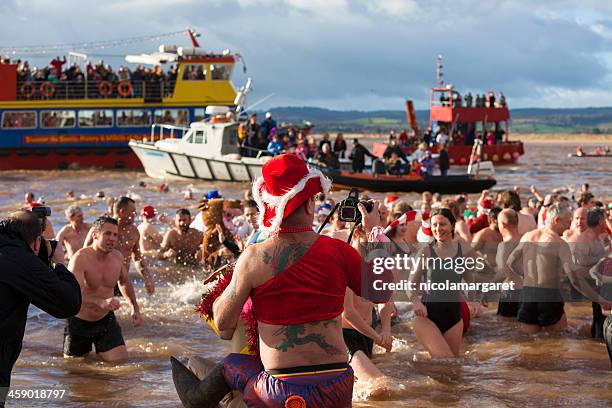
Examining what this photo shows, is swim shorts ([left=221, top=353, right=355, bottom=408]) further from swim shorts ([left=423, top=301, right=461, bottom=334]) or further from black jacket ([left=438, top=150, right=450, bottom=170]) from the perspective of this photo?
black jacket ([left=438, top=150, right=450, bottom=170])

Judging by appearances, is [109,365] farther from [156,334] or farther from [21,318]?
[21,318]

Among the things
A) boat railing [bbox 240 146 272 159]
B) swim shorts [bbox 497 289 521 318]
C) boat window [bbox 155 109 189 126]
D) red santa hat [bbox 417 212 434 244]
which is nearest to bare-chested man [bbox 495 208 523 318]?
swim shorts [bbox 497 289 521 318]

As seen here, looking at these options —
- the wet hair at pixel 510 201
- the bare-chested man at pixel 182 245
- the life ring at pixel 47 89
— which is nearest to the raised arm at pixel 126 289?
the bare-chested man at pixel 182 245

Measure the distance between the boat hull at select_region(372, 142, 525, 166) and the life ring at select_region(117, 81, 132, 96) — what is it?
33.3 feet

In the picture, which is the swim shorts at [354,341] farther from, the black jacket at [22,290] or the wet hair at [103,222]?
the black jacket at [22,290]

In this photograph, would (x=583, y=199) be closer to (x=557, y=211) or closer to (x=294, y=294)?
(x=557, y=211)

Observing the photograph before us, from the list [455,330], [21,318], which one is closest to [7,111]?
[455,330]

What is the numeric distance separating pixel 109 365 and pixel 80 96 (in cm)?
2760

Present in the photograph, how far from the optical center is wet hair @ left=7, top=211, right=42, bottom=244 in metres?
4.31

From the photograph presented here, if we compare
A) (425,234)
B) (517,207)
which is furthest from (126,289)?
(517,207)

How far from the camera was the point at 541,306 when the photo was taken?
8.84 metres

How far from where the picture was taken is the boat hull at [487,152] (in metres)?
38.2

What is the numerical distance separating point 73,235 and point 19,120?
82.7 ft

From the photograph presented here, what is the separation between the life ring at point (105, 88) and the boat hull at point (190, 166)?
3232mm
